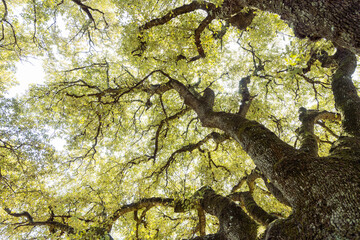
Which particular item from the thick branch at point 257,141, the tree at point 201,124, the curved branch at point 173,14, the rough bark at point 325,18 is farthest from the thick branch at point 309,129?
the curved branch at point 173,14

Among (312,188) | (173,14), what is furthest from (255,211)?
(173,14)

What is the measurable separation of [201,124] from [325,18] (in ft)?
15.7

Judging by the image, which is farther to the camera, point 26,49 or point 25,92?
point 26,49

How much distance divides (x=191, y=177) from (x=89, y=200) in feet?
16.2

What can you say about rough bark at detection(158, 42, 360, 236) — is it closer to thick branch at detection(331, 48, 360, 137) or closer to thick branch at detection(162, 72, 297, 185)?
thick branch at detection(162, 72, 297, 185)

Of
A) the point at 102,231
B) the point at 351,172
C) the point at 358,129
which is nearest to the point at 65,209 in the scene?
the point at 102,231

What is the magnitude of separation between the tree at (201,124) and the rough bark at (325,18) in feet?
0.04

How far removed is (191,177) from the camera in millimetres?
10312

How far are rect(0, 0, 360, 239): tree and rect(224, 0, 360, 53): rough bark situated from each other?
13 mm

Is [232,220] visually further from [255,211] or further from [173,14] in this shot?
[173,14]

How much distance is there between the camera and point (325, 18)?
91.4 inches

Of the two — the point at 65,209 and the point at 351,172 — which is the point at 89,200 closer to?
the point at 65,209

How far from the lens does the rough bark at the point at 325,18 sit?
2135mm

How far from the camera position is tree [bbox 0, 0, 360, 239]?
2.72 metres
